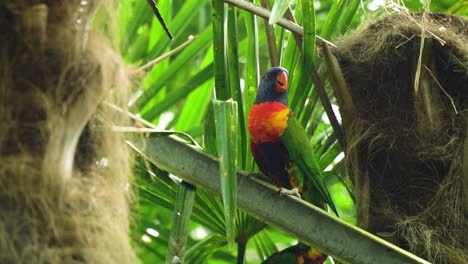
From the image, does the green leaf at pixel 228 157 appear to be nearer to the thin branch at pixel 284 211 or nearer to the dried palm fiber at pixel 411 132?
the thin branch at pixel 284 211

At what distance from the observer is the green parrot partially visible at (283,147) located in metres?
2.64

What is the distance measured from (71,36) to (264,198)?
87 centimetres

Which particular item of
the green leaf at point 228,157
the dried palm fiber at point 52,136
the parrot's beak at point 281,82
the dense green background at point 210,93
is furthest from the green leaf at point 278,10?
the parrot's beak at point 281,82

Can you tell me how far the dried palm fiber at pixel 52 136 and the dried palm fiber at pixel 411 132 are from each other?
A: 128cm

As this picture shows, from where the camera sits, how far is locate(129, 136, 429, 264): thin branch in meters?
1.99

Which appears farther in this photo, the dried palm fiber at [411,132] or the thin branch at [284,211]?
the dried palm fiber at [411,132]

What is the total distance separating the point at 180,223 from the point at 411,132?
2.94 ft

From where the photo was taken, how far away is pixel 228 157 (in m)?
1.82

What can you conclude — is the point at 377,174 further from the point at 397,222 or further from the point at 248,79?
the point at 248,79

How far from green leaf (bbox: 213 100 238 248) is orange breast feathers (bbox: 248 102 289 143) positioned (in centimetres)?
85

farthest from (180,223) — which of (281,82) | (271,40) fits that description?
(281,82)

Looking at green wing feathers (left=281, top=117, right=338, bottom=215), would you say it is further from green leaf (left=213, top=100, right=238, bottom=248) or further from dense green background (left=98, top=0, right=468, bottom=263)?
green leaf (left=213, top=100, right=238, bottom=248)

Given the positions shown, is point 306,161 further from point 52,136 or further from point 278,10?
point 52,136

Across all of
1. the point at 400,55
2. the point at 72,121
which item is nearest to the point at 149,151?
the point at 72,121
